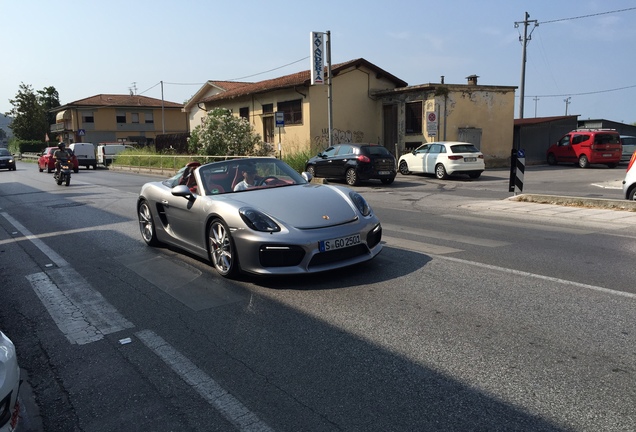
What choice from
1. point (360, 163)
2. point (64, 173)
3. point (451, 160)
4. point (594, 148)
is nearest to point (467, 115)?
point (594, 148)

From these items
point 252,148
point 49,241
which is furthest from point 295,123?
point 49,241

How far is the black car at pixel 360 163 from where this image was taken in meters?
18.3

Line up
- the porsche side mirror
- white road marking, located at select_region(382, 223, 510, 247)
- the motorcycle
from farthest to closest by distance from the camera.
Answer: the motorcycle → white road marking, located at select_region(382, 223, 510, 247) → the porsche side mirror

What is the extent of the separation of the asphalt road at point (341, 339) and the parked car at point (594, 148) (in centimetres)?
1943

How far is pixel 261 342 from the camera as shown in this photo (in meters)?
4.09

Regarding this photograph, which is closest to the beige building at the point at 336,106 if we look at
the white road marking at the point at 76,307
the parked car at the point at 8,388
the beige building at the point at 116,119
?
the white road marking at the point at 76,307

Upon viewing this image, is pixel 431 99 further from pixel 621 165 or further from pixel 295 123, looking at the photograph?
pixel 621 165

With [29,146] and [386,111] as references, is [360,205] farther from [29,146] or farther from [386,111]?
[29,146]

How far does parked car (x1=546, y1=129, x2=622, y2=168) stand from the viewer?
A: 24.7 m

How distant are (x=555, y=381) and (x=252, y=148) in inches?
1066

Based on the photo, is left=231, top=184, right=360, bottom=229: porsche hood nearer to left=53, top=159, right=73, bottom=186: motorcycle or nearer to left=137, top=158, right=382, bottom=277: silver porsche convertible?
left=137, top=158, right=382, bottom=277: silver porsche convertible

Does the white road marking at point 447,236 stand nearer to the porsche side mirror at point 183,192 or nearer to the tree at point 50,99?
the porsche side mirror at point 183,192

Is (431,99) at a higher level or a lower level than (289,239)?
higher

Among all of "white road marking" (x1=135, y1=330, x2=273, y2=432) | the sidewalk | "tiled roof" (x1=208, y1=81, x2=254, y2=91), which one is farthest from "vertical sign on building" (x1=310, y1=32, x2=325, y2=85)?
"white road marking" (x1=135, y1=330, x2=273, y2=432)
